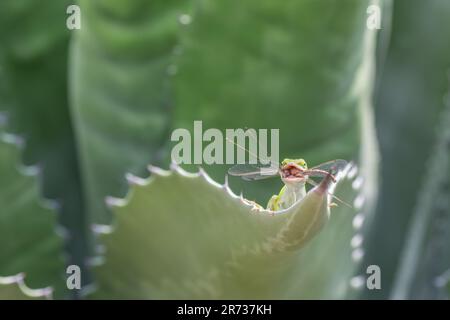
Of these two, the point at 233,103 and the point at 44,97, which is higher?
the point at 44,97

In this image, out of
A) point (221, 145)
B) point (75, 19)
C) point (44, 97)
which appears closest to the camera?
point (221, 145)

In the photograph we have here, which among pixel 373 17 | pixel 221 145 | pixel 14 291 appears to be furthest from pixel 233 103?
pixel 14 291

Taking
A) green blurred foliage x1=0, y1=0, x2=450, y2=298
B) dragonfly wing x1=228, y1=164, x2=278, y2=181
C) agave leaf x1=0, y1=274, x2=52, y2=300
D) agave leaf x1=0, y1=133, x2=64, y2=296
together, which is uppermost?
green blurred foliage x1=0, y1=0, x2=450, y2=298

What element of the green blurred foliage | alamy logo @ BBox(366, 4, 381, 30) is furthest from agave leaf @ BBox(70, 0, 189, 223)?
alamy logo @ BBox(366, 4, 381, 30)

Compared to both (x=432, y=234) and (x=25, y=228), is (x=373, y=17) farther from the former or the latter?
(x=25, y=228)

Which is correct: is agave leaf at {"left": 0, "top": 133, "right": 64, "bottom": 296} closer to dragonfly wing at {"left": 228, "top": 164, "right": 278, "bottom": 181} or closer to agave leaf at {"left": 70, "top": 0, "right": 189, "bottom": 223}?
agave leaf at {"left": 70, "top": 0, "right": 189, "bottom": 223}

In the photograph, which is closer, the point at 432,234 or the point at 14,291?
the point at 14,291

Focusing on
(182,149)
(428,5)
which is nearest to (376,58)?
(428,5)
